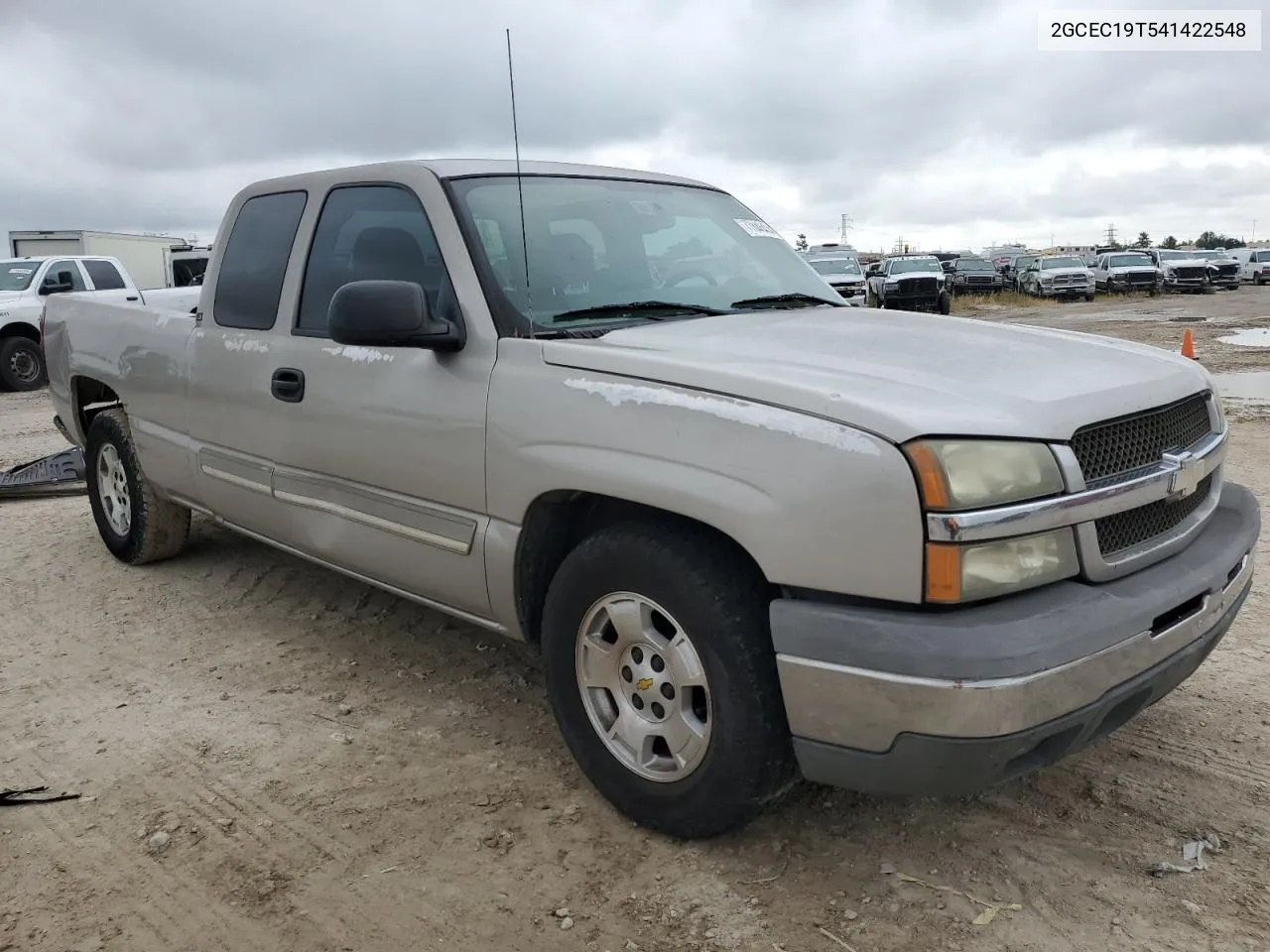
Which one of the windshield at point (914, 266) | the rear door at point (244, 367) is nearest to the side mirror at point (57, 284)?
the rear door at point (244, 367)

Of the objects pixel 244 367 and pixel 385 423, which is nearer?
pixel 385 423

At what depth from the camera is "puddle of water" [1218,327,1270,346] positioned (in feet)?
56.8

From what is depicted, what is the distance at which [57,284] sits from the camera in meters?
15.1

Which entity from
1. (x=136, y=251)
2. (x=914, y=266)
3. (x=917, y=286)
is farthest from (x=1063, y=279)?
(x=136, y=251)

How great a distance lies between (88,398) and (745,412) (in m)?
4.59

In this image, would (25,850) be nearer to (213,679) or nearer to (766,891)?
(213,679)

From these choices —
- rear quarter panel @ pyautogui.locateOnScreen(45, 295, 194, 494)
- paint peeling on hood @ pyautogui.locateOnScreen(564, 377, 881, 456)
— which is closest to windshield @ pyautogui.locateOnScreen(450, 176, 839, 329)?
paint peeling on hood @ pyautogui.locateOnScreen(564, 377, 881, 456)

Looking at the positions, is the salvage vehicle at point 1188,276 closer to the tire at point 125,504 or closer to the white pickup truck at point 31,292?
the white pickup truck at point 31,292

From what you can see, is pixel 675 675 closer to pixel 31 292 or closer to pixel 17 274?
pixel 31 292

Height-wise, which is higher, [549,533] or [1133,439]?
[1133,439]

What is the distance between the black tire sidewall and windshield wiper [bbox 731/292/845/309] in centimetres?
325

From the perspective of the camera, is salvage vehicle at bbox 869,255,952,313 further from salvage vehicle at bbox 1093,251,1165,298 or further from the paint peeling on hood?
the paint peeling on hood

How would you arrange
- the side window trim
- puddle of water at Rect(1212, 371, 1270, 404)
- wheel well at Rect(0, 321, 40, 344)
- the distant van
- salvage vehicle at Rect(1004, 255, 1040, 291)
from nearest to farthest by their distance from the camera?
1. the side window trim
2. puddle of water at Rect(1212, 371, 1270, 404)
3. wheel well at Rect(0, 321, 40, 344)
4. salvage vehicle at Rect(1004, 255, 1040, 291)
5. the distant van

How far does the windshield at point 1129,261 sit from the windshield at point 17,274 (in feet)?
109
